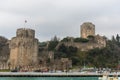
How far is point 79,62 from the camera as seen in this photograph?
332 ft

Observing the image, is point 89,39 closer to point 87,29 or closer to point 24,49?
point 87,29

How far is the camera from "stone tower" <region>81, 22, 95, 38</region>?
130 metres

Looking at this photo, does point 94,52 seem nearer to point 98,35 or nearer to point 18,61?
point 98,35

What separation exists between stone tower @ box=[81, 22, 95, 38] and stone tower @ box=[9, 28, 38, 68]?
3525cm

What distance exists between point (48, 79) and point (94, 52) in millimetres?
42468

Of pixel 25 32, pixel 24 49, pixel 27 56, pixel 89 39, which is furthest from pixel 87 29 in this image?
pixel 27 56

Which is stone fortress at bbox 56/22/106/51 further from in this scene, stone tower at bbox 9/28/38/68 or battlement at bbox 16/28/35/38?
stone tower at bbox 9/28/38/68

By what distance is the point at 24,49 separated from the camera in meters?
96.1

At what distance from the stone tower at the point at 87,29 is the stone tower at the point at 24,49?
3525 cm

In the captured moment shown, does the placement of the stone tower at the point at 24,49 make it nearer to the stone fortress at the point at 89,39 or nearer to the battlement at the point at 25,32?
the battlement at the point at 25,32

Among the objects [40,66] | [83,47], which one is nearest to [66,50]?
[83,47]

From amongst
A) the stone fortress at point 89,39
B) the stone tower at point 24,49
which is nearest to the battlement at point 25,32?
the stone tower at point 24,49

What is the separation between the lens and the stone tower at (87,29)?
130 m

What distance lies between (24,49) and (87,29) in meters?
38.8
